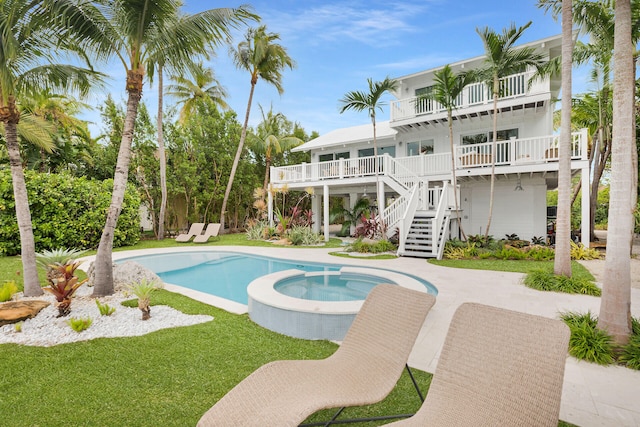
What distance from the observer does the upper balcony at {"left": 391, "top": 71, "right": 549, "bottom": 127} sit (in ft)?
39.8

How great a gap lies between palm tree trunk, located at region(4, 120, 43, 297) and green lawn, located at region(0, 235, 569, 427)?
87.7 inches

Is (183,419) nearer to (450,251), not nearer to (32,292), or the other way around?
(32,292)

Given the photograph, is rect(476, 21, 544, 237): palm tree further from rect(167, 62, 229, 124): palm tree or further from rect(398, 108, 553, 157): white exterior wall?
rect(167, 62, 229, 124): palm tree

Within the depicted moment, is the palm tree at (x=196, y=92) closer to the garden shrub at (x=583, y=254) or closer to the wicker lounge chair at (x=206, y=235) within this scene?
the wicker lounge chair at (x=206, y=235)

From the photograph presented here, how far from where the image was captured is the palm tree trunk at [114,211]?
19.2 feet

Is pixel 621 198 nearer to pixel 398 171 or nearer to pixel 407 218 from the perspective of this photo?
pixel 407 218

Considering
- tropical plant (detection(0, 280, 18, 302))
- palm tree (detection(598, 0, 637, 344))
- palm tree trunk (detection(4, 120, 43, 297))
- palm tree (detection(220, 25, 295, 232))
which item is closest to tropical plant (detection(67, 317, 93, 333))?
tropical plant (detection(0, 280, 18, 302))

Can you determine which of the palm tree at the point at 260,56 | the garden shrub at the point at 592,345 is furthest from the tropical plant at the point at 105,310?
the palm tree at the point at 260,56

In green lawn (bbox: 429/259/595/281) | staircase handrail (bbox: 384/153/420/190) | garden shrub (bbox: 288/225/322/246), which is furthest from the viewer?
garden shrub (bbox: 288/225/322/246)

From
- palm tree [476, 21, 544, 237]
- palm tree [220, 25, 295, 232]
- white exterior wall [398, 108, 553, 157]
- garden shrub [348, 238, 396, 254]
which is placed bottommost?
garden shrub [348, 238, 396, 254]

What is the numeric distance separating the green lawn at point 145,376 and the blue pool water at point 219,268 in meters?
2.67

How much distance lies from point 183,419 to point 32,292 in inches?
203

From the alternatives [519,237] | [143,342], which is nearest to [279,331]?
[143,342]

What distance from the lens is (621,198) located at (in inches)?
147
